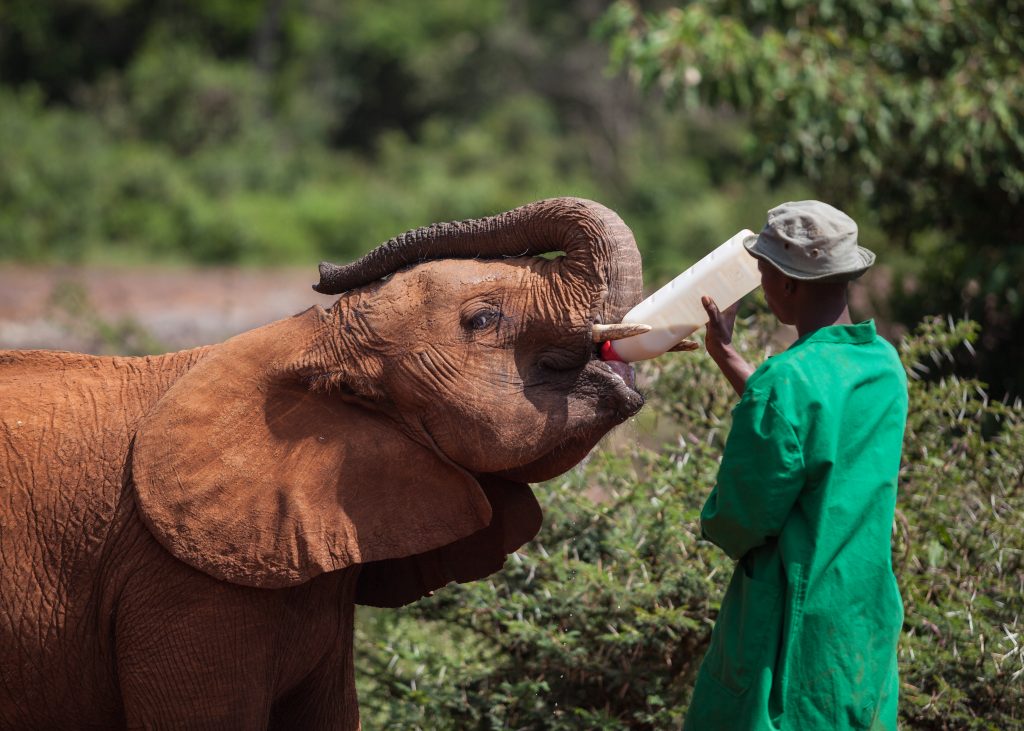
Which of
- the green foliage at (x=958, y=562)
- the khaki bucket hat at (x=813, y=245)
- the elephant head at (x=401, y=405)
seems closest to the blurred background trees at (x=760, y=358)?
the green foliage at (x=958, y=562)

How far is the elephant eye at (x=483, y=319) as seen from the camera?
3.45m

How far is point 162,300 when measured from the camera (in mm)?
19297

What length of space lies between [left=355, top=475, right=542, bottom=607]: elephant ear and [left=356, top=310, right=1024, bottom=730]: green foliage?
29.8 inches

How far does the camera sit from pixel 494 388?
134 inches

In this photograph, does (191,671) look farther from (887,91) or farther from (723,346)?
(887,91)

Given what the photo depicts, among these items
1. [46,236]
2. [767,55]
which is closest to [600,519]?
[767,55]

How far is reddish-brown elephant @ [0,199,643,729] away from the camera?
11.2ft

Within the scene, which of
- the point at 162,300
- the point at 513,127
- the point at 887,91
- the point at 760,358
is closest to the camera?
the point at 760,358

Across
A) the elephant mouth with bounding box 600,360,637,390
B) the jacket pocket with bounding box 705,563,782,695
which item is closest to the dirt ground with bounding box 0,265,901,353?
the elephant mouth with bounding box 600,360,637,390

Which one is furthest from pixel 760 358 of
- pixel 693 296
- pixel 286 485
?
pixel 286 485

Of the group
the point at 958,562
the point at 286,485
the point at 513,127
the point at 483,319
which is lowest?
the point at 513,127

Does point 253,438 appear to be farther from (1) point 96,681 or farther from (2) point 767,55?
(2) point 767,55

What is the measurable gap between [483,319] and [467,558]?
760 millimetres

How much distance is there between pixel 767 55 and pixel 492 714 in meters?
4.78
